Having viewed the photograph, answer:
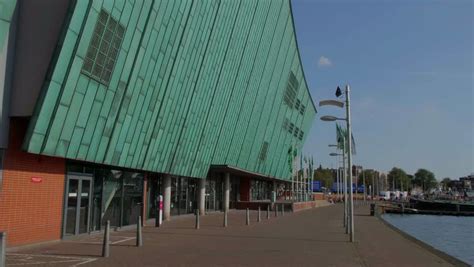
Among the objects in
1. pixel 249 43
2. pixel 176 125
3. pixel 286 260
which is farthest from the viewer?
pixel 249 43

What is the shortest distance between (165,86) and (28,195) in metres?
8.27

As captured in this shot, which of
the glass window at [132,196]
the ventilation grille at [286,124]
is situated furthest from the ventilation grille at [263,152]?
the glass window at [132,196]

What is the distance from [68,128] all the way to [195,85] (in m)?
11.1

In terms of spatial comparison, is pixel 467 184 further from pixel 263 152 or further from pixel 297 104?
pixel 263 152

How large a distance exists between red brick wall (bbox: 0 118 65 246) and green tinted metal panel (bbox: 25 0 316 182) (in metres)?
0.84

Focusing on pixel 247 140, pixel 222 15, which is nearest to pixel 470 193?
pixel 247 140

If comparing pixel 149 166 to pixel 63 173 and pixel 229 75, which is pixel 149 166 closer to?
pixel 63 173

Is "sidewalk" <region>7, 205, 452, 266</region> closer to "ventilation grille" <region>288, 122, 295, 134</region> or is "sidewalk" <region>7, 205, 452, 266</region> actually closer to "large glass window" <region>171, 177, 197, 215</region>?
"large glass window" <region>171, 177, 197, 215</region>

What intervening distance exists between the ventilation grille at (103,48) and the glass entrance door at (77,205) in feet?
13.1

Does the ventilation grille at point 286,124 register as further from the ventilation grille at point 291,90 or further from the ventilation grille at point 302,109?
the ventilation grille at point 302,109

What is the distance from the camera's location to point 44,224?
53.5 ft

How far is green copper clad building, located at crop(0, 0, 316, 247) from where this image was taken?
14500 millimetres

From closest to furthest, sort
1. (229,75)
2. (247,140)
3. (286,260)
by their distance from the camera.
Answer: (286,260)
(229,75)
(247,140)

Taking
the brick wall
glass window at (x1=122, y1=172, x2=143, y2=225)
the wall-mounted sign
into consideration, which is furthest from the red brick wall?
the brick wall
